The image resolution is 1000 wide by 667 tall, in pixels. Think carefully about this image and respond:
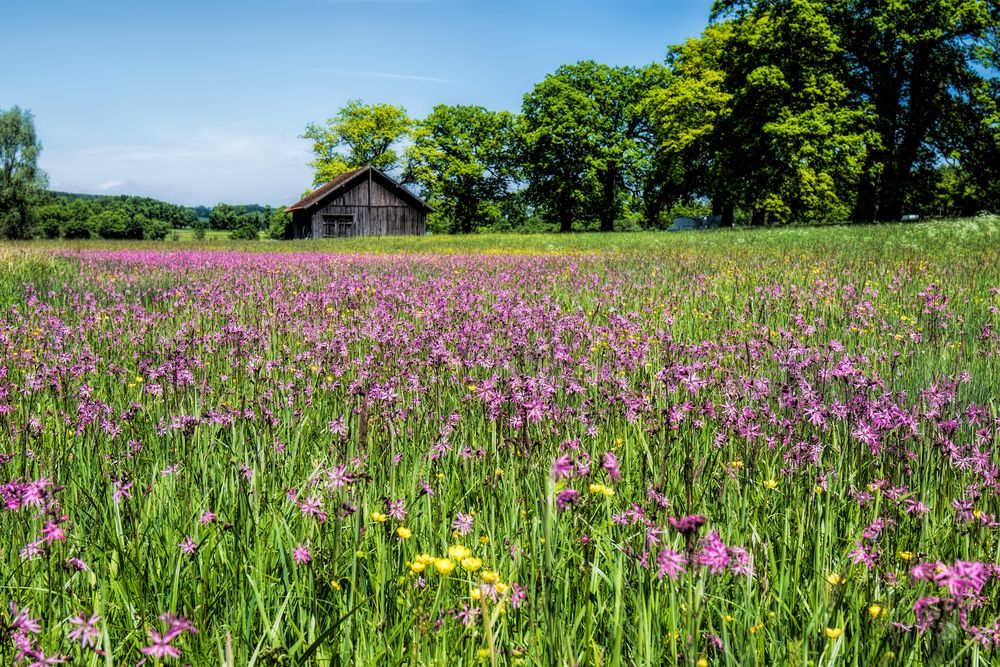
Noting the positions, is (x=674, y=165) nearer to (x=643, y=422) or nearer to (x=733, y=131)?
(x=733, y=131)

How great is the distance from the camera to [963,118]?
37.2 metres

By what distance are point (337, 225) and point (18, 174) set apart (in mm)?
44011

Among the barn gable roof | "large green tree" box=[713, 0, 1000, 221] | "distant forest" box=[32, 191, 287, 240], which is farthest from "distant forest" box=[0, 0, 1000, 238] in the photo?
"distant forest" box=[32, 191, 287, 240]

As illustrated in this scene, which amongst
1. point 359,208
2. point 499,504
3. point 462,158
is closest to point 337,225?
point 359,208

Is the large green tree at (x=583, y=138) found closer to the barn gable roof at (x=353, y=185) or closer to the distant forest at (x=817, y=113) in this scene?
the distant forest at (x=817, y=113)

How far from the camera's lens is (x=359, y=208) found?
199 feet

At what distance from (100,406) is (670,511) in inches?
105

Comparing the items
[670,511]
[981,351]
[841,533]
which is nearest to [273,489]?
[670,511]

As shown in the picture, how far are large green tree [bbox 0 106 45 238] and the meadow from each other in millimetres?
85317

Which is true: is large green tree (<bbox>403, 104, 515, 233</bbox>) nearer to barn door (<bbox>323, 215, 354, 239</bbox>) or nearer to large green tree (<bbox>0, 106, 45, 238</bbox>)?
barn door (<bbox>323, 215, 354, 239</bbox>)

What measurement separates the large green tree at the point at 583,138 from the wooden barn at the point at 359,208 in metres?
14.0

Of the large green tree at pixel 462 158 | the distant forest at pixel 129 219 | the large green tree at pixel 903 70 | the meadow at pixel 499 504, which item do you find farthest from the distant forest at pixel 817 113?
the distant forest at pixel 129 219

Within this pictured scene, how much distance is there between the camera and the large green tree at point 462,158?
74438mm

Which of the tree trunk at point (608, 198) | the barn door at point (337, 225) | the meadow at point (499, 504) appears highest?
the tree trunk at point (608, 198)
